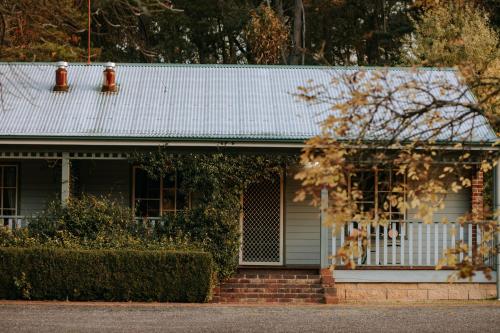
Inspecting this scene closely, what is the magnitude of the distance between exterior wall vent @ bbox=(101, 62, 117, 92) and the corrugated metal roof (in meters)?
0.21

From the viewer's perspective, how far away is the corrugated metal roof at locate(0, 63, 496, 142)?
1794 cm

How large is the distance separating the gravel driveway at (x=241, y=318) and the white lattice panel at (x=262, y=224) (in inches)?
143

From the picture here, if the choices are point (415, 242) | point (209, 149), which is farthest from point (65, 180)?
point (415, 242)

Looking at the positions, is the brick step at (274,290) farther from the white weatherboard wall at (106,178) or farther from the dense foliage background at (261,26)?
the dense foliage background at (261,26)

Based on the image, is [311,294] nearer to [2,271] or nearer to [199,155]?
[199,155]

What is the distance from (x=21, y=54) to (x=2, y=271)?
12.2m

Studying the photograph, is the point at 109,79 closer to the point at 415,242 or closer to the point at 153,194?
the point at 153,194

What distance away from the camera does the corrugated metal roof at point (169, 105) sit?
17.9 meters

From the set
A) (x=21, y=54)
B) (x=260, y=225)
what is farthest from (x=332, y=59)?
(x=260, y=225)

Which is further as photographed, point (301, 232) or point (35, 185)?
point (35, 185)

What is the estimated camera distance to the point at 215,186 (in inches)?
681

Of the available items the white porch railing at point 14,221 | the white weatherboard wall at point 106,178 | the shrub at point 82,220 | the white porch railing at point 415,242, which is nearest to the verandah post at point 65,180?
the shrub at point 82,220

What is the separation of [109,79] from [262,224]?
4906mm

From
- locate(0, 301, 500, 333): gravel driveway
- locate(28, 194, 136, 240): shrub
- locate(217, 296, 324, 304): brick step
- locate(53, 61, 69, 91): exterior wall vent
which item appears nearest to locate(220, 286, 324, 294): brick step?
locate(217, 296, 324, 304): brick step
